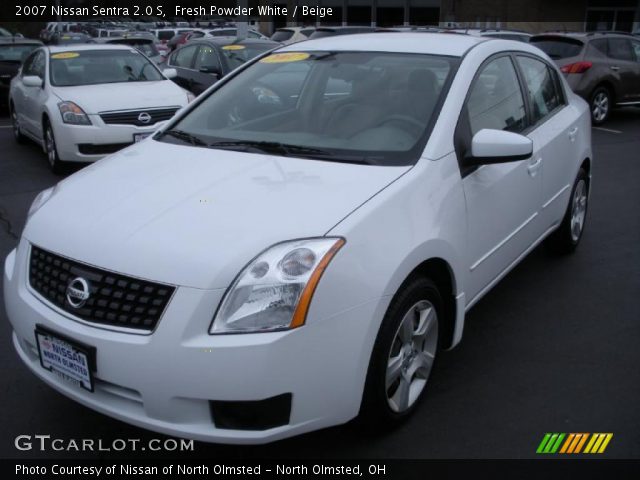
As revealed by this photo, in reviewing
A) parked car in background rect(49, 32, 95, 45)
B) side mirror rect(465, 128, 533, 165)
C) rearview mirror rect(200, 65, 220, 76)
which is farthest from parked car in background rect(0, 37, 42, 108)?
side mirror rect(465, 128, 533, 165)

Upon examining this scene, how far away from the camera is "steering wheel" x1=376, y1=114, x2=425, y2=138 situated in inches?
128

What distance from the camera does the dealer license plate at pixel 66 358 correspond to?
8.16ft

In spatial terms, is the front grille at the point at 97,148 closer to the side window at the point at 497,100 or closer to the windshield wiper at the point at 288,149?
the windshield wiper at the point at 288,149

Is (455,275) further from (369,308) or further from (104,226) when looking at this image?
(104,226)

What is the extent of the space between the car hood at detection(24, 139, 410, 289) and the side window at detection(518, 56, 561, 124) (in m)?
1.76

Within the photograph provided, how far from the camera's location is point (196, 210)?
2.72m

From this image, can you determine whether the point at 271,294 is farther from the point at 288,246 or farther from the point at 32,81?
the point at 32,81

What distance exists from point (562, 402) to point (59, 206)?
2.52 m

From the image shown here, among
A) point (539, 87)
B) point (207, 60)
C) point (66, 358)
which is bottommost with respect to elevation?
point (66, 358)

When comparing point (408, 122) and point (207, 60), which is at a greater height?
point (408, 122)

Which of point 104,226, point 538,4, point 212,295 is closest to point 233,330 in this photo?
point 212,295

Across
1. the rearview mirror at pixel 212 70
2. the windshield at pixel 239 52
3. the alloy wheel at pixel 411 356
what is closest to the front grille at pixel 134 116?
the rearview mirror at pixel 212 70

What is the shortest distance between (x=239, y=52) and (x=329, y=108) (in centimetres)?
802

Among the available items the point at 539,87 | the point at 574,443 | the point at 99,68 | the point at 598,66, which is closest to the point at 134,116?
the point at 99,68
